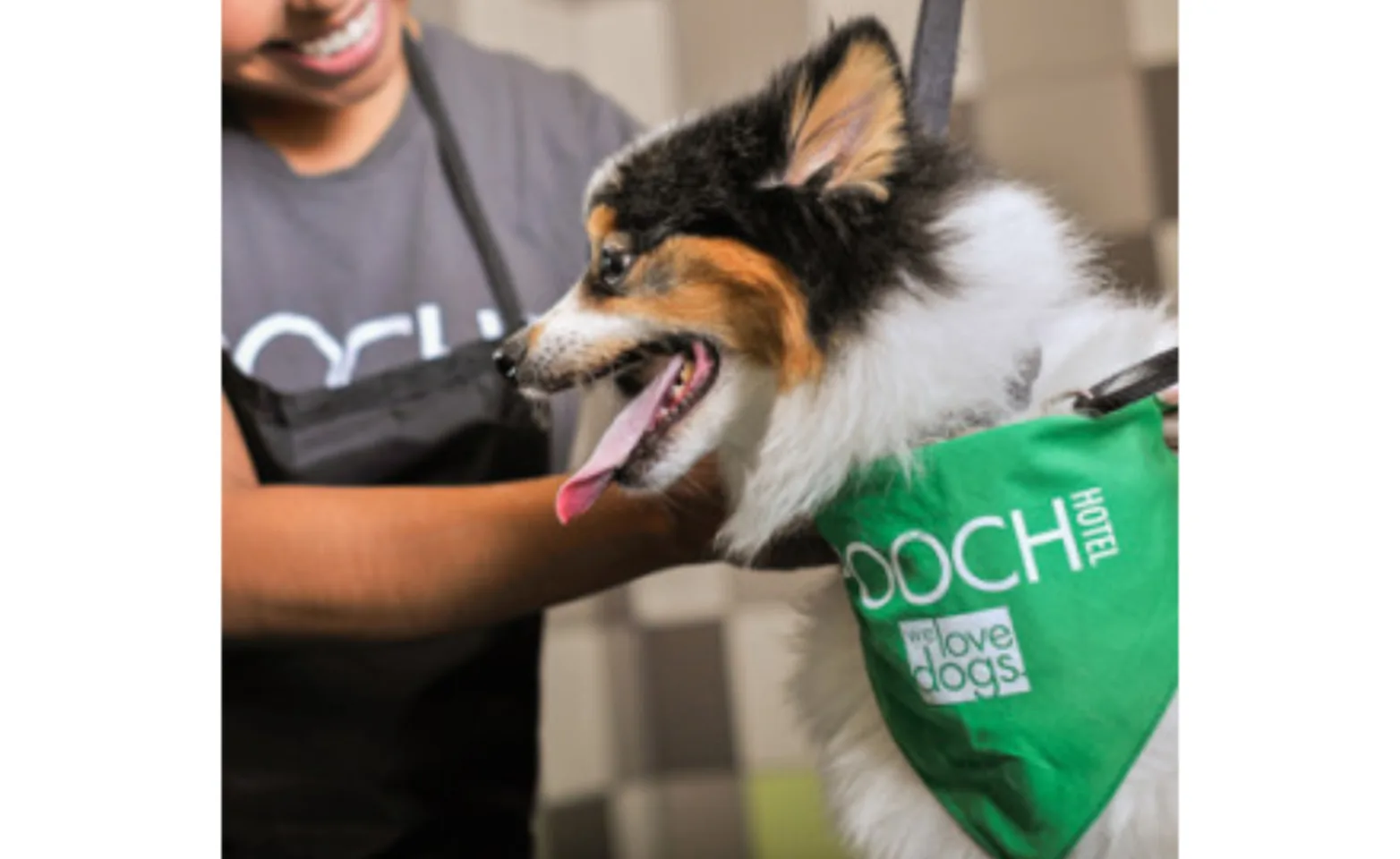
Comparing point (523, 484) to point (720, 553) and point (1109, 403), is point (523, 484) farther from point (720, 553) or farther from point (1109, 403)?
point (1109, 403)

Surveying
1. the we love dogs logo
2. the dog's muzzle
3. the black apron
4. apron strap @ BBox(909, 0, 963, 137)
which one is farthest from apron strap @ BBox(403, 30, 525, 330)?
the we love dogs logo

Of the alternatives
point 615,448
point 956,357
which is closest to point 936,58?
point 956,357

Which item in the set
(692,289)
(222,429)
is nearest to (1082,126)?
(692,289)

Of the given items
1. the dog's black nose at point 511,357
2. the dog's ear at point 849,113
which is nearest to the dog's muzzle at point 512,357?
the dog's black nose at point 511,357

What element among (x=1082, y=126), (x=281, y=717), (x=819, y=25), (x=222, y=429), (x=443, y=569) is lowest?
(x=281, y=717)

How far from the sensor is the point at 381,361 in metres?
1.25

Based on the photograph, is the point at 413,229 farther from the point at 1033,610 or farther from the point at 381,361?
the point at 1033,610

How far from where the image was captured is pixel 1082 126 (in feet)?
3.51

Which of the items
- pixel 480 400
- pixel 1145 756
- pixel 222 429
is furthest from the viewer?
pixel 480 400

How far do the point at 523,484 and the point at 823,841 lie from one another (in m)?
0.47

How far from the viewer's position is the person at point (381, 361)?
47.3 inches

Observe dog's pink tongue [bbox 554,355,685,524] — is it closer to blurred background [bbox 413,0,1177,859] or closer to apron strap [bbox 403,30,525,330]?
blurred background [bbox 413,0,1177,859]

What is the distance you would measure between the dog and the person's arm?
139 millimetres

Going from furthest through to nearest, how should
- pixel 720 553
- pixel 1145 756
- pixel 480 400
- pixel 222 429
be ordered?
pixel 480 400, pixel 222 429, pixel 720 553, pixel 1145 756
